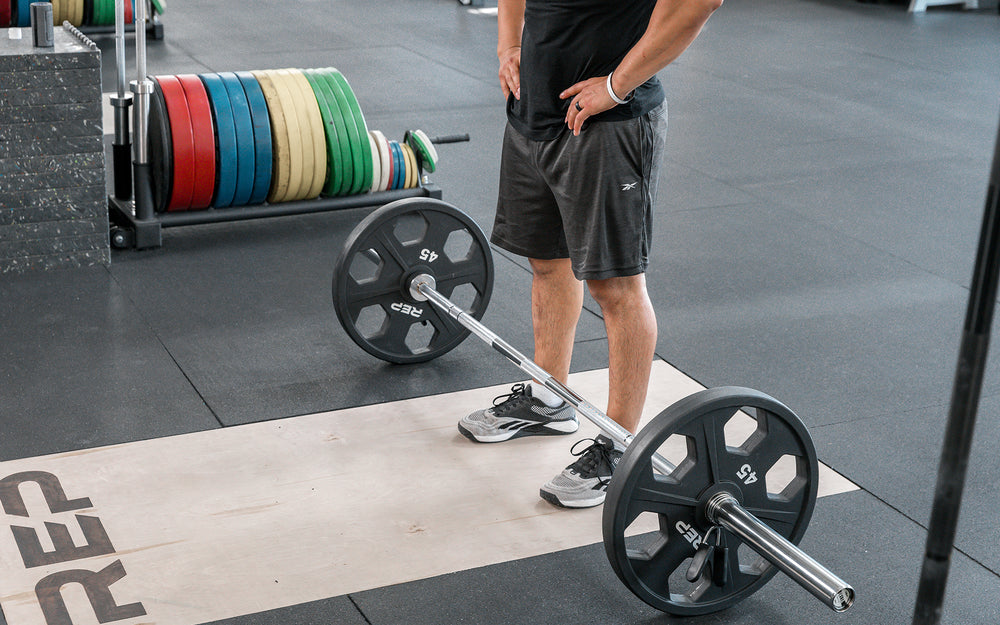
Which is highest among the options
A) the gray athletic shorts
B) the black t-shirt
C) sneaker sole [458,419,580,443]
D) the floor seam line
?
the black t-shirt

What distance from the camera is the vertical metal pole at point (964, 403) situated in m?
0.91

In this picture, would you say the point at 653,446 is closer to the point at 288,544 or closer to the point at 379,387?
the point at 288,544

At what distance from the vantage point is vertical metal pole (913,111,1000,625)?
914mm

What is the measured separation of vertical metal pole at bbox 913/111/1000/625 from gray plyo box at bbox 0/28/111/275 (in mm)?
→ 3151

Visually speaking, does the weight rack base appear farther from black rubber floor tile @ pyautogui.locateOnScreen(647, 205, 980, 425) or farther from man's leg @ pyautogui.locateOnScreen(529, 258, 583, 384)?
man's leg @ pyautogui.locateOnScreen(529, 258, 583, 384)

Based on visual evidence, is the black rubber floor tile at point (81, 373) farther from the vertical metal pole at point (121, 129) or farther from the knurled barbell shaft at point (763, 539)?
the knurled barbell shaft at point (763, 539)

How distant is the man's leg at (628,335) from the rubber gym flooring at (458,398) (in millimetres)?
287

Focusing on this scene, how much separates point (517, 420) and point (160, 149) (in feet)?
5.92

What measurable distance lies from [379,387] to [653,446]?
1227 mm

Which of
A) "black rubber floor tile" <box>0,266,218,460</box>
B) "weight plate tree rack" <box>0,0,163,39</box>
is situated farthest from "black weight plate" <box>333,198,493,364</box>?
"weight plate tree rack" <box>0,0,163,39</box>

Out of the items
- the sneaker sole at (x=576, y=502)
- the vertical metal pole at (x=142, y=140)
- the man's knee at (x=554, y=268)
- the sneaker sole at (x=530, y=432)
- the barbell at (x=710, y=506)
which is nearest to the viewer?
Result: the barbell at (x=710, y=506)

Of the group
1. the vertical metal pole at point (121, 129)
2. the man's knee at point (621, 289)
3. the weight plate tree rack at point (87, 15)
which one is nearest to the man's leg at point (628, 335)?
the man's knee at point (621, 289)

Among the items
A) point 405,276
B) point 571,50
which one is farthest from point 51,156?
point 571,50

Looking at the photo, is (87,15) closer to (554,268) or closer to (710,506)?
(554,268)
